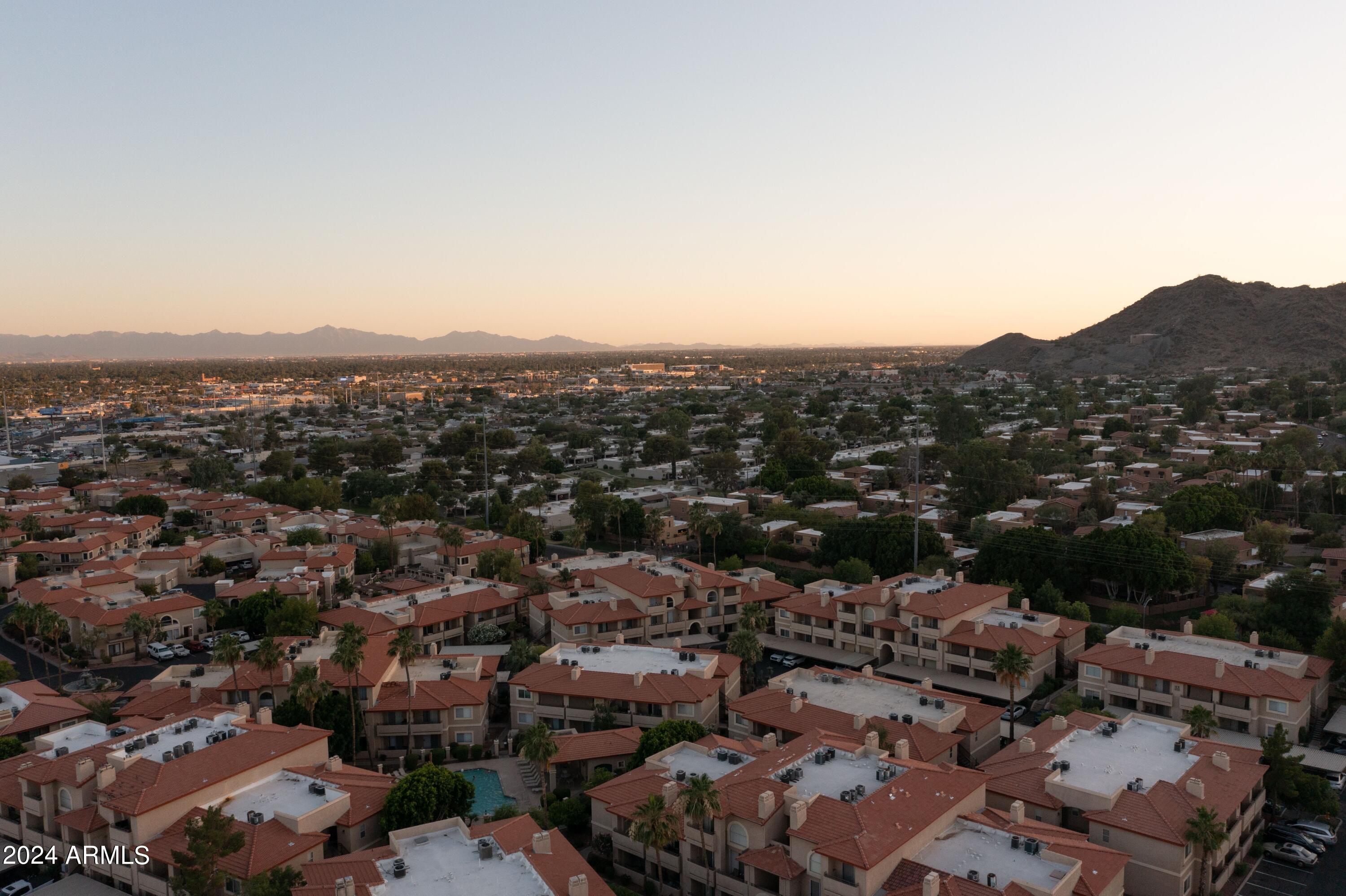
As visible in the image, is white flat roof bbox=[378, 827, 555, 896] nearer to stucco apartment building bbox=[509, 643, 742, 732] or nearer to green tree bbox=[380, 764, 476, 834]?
green tree bbox=[380, 764, 476, 834]

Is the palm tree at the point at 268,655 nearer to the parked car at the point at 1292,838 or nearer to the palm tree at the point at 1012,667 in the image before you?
the palm tree at the point at 1012,667

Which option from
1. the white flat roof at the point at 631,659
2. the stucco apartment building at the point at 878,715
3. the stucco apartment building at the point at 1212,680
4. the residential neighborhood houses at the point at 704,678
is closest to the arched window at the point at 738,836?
the residential neighborhood houses at the point at 704,678

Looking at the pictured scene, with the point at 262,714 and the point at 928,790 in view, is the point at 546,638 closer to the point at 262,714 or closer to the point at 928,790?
the point at 262,714

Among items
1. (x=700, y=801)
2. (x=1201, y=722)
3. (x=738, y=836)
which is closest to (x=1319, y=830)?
(x=1201, y=722)

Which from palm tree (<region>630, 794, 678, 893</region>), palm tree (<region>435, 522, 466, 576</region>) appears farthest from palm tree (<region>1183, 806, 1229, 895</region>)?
palm tree (<region>435, 522, 466, 576</region>)

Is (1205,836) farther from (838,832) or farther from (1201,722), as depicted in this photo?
(838,832)

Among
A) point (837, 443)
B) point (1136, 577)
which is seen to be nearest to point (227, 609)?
point (1136, 577)
